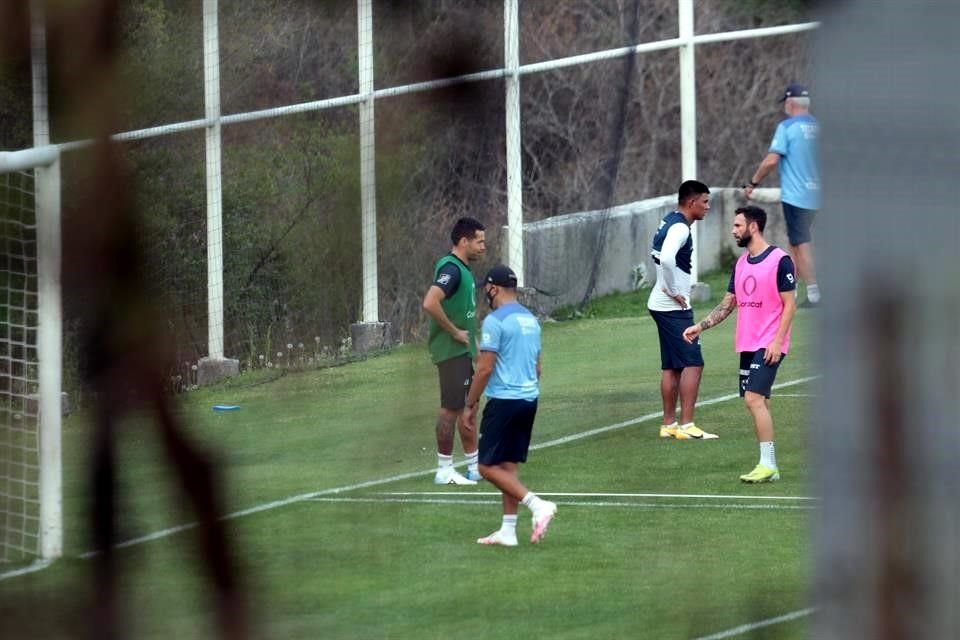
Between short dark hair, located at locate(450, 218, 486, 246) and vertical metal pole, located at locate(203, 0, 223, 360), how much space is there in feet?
0.47

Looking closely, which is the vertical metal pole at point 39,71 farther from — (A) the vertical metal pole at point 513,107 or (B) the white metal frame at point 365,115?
(A) the vertical metal pole at point 513,107

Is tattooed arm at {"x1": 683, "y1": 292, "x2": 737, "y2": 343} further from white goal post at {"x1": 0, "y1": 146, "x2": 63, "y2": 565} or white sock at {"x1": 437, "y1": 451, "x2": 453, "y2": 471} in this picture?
white goal post at {"x1": 0, "y1": 146, "x2": 63, "y2": 565}

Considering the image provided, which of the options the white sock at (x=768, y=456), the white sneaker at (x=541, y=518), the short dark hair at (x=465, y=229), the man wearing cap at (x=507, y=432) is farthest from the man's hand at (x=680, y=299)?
the short dark hair at (x=465, y=229)

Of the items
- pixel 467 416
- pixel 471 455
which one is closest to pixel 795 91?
pixel 467 416

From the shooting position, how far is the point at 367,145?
1.08 m

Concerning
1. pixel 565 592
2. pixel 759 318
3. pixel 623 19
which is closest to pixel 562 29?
pixel 623 19

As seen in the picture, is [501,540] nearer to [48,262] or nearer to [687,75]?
[687,75]

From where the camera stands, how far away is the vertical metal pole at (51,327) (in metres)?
0.93

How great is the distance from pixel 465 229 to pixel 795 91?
271 millimetres

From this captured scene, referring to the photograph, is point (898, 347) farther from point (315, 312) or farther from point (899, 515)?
point (315, 312)

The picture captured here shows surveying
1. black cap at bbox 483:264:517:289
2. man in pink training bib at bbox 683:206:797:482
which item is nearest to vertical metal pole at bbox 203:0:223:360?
black cap at bbox 483:264:517:289

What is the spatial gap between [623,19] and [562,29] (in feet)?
0.14

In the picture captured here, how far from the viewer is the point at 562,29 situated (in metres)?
1.19

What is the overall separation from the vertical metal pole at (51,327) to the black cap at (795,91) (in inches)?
15.0
